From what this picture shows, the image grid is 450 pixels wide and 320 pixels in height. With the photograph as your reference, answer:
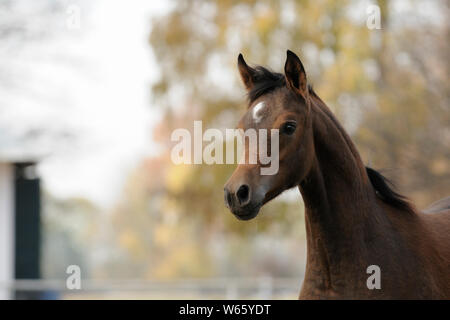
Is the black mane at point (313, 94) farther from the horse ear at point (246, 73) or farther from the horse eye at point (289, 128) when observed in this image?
the horse eye at point (289, 128)

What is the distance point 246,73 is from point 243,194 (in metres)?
1.02

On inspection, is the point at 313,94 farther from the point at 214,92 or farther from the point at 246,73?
the point at 214,92

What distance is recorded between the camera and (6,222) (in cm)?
1441

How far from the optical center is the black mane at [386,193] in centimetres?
432

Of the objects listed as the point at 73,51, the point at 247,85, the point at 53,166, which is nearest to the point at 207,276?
the point at 53,166

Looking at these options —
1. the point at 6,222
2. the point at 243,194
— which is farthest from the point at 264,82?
the point at 6,222

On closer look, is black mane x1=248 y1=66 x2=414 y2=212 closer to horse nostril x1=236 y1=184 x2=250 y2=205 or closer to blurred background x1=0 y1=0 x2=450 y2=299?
horse nostril x1=236 y1=184 x2=250 y2=205

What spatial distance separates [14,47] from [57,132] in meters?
2.38

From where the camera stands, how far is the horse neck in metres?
3.96

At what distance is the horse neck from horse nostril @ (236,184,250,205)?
0.52 metres

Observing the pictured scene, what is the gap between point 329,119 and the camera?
165 inches
